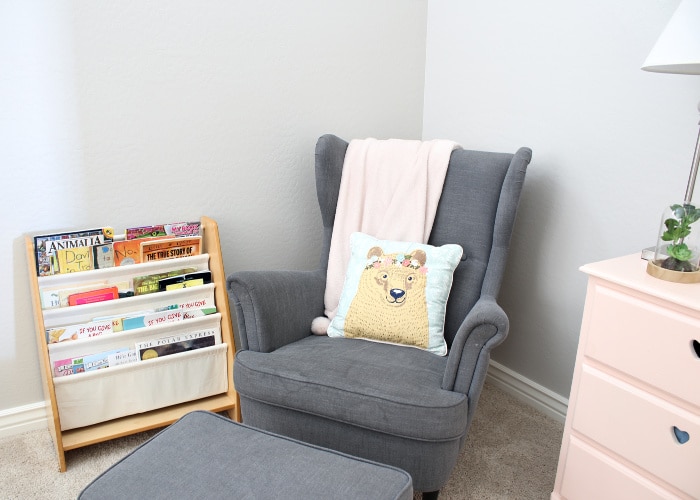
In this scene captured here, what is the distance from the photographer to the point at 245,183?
202 cm

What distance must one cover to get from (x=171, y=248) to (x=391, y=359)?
2.73ft

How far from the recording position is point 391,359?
155 cm

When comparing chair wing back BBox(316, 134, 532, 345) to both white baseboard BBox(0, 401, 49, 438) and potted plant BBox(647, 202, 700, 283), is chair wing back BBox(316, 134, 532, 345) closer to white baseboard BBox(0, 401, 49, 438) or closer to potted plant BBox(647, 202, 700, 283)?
potted plant BBox(647, 202, 700, 283)

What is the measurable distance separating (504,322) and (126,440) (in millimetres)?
1318

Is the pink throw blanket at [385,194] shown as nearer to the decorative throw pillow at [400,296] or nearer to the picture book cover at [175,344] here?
the decorative throw pillow at [400,296]

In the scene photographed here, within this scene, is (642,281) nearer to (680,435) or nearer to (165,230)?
(680,435)

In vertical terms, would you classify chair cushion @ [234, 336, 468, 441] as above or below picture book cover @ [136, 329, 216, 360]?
above

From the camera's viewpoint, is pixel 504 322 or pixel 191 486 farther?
pixel 504 322

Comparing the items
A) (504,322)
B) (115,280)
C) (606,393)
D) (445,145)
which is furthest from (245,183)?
(606,393)

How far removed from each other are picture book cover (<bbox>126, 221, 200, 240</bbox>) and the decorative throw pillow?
567 millimetres

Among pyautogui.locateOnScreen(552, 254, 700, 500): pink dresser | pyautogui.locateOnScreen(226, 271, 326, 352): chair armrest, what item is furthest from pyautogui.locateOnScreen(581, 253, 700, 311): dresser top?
pyautogui.locateOnScreen(226, 271, 326, 352): chair armrest

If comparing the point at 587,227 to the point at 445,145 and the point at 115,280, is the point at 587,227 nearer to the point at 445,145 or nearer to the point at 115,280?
the point at 445,145

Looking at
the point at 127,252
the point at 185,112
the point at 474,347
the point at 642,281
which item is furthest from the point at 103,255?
the point at 642,281

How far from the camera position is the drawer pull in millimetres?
1210
